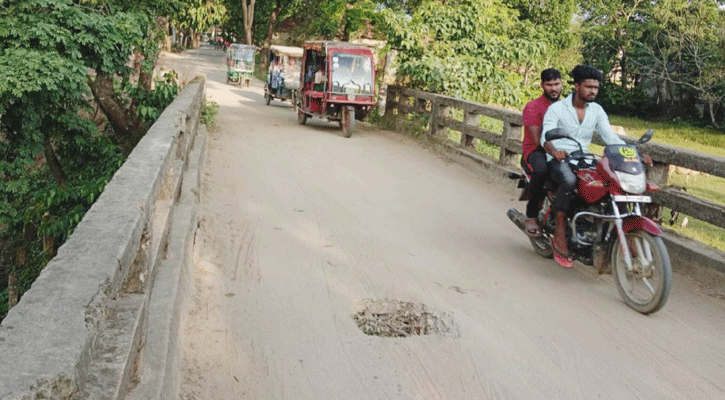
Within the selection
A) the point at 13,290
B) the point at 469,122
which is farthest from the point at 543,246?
the point at 13,290

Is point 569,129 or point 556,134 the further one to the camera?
point 569,129

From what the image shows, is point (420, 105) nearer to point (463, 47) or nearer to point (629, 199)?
point (463, 47)

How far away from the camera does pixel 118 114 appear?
14188mm

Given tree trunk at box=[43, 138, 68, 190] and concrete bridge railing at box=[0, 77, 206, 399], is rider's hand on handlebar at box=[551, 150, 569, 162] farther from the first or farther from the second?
tree trunk at box=[43, 138, 68, 190]

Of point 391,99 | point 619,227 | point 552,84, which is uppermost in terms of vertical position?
point 552,84

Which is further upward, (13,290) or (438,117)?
(438,117)

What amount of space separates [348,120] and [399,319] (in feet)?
36.8

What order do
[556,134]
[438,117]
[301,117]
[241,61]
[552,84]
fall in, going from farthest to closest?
[241,61], [301,117], [438,117], [552,84], [556,134]

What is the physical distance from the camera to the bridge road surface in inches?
161

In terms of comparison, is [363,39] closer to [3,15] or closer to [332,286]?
[3,15]

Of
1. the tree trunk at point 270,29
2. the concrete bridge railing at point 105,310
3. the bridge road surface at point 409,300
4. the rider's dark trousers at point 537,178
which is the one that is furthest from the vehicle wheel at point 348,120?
the tree trunk at point 270,29

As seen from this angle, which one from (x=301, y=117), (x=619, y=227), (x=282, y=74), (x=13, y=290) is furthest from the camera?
(x=282, y=74)

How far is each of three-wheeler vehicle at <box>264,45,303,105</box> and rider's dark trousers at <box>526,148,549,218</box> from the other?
16.4 m

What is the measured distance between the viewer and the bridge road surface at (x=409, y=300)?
161 inches
